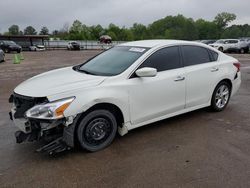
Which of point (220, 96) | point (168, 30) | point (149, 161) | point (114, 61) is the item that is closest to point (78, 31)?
point (168, 30)

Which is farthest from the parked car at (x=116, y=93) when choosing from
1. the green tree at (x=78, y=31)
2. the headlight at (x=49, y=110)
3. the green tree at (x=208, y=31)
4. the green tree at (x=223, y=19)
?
the green tree at (x=223, y=19)

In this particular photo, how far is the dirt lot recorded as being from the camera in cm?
286

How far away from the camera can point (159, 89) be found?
13.1ft

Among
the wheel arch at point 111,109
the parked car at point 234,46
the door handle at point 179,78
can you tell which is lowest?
the wheel arch at point 111,109

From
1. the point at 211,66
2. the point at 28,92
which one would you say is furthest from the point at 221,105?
the point at 28,92

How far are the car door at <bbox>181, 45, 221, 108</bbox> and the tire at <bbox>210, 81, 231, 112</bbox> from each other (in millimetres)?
201

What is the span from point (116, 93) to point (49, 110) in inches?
38.5

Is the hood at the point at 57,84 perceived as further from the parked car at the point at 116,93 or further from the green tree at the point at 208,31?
the green tree at the point at 208,31

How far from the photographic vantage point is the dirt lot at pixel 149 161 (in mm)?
2863

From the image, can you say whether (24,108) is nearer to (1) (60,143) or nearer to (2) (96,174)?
(1) (60,143)

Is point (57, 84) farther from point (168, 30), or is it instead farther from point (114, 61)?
point (168, 30)

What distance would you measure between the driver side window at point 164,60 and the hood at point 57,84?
2.98 feet

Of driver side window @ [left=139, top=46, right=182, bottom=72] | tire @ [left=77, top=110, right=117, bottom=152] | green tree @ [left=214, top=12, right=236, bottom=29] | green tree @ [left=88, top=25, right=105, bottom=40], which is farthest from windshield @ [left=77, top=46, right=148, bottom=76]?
green tree @ [left=214, top=12, right=236, bottom=29]

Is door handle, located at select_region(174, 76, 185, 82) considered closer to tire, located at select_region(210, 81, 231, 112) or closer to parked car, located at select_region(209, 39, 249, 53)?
tire, located at select_region(210, 81, 231, 112)
